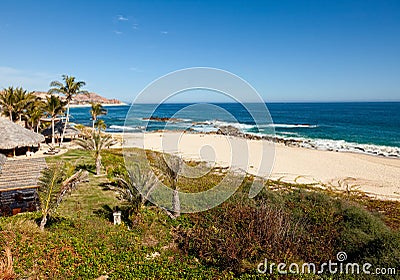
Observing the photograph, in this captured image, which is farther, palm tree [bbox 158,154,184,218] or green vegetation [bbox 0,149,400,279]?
palm tree [bbox 158,154,184,218]

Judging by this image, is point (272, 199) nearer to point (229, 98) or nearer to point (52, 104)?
point (229, 98)

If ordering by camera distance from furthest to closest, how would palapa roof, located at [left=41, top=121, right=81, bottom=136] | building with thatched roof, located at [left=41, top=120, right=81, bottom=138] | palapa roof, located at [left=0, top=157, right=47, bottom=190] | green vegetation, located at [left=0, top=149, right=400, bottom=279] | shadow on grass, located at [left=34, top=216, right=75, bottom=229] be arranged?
palapa roof, located at [left=41, top=121, right=81, bottom=136]
building with thatched roof, located at [left=41, top=120, right=81, bottom=138]
palapa roof, located at [left=0, top=157, right=47, bottom=190]
shadow on grass, located at [left=34, top=216, right=75, bottom=229]
green vegetation, located at [left=0, top=149, right=400, bottom=279]

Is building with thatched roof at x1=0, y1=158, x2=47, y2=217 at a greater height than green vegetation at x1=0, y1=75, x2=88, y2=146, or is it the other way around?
green vegetation at x1=0, y1=75, x2=88, y2=146

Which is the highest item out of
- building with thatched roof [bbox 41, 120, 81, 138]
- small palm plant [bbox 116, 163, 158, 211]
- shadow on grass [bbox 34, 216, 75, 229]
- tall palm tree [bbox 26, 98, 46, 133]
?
tall palm tree [bbox 26, 98, 46, 133]

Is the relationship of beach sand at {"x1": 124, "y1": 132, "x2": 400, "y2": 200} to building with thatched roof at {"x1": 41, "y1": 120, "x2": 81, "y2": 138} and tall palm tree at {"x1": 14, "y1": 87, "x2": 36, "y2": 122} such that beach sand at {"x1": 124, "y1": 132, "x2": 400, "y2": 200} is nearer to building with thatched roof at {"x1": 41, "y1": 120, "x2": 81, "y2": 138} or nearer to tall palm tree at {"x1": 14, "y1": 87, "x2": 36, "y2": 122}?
building with thatched roof at {"x1": 41, "y1": 120, "x2": 81, "y2": 138}

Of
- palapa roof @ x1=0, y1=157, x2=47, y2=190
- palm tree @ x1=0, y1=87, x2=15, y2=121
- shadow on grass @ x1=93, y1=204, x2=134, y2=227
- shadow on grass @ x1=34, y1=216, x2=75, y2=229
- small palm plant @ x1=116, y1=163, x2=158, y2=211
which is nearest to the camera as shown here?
shadow on grass @ x1=34, y1=216, x2=75, y2=229

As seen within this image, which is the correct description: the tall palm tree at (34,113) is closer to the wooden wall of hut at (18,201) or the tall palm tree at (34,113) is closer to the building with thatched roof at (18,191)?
the building with thatched roof at (18,191)

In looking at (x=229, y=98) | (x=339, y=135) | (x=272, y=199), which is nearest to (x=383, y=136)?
(x=339, y=135)

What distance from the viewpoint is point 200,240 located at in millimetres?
7086

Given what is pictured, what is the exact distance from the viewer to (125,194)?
8.47m

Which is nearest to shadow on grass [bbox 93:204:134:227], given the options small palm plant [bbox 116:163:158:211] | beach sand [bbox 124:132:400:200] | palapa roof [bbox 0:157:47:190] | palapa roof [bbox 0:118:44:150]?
small palm plant [bbox 116:163:158:211]

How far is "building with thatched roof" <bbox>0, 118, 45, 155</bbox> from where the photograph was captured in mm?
15904

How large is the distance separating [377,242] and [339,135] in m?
34.4

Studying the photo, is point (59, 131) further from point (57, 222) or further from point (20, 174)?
point (57, 222)
